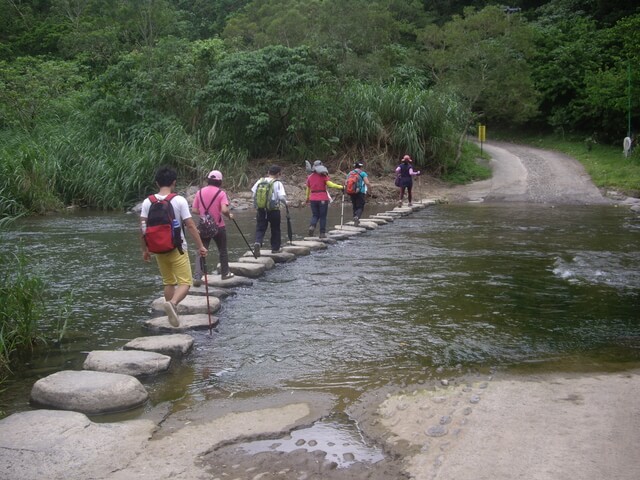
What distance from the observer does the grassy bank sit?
20.1 meters

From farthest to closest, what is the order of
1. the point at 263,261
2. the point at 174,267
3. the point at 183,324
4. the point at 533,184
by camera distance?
the point at 533,184 < the point at 263,261 < the point at 183,324 < the point at 174,267

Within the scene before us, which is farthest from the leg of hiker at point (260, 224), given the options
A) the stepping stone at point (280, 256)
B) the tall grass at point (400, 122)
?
the tall grass at point (400, 122)

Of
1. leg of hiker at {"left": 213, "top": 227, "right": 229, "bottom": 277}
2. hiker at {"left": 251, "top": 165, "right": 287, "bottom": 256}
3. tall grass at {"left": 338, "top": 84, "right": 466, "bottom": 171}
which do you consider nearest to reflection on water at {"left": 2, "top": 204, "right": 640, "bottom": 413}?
leg of hiker at {"left": 213, "top": 227, "right": 229, "bottom": 277}

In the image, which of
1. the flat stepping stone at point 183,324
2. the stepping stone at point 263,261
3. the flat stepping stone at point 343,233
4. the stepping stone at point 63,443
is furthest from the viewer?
the flat stepping stone at point 343,233

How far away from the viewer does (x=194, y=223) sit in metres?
6.36

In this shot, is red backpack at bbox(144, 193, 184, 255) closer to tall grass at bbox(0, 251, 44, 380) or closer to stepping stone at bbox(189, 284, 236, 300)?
tall grass at bbox(0, 251, 44, 380)

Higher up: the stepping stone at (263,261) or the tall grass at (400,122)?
the tall grass at (400,122)

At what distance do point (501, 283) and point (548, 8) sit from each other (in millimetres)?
32447

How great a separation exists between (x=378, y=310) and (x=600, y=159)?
21121 mm

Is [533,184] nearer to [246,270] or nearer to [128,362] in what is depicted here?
[246,270]

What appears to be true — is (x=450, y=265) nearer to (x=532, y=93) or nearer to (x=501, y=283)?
(x=501, y=283)

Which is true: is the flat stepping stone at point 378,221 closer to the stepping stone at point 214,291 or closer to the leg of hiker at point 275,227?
the leg of hiker at point 275,227

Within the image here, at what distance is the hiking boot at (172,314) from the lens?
6.30 m

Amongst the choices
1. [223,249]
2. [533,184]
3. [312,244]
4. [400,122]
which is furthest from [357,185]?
[533,184]
